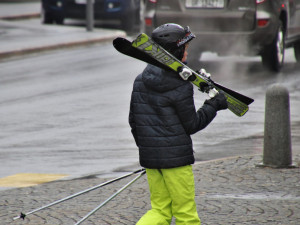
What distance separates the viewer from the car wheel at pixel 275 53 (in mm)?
15633

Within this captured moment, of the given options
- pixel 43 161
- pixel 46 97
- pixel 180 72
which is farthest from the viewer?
pixel 46 97

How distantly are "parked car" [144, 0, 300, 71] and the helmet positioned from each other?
960 cm

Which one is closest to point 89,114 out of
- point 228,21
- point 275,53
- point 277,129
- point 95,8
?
point 228,21

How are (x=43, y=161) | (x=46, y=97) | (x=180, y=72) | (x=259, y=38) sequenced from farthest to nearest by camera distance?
(x=259, y=38) < (x=46, y=97) < (x=43, y=161) < (x=180, y=72)

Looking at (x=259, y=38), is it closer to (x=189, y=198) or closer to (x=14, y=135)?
(x=14, y=135)

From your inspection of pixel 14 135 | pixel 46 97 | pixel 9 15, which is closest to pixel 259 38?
pixel 46 97

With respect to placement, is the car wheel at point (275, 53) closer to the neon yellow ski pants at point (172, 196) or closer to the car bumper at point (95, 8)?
the car bumper at point (95, 8)

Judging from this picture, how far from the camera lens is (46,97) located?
13523mm

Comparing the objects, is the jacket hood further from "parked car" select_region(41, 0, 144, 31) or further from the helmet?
"parked car" select_region(41, 0, 144, 31)

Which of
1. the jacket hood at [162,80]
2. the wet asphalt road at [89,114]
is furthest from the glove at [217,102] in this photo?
the wet asphalt road at [89,114]

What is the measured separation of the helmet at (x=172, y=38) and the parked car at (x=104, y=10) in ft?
60.1

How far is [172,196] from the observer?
5.43 metres

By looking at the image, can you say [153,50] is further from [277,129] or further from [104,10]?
[104,10]

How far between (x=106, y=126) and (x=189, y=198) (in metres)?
5.87
